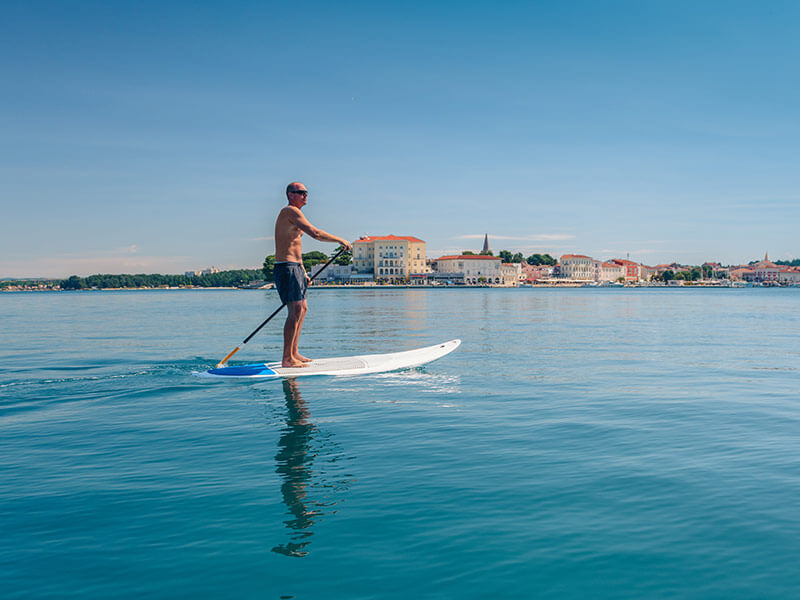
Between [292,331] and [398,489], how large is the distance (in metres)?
7.26

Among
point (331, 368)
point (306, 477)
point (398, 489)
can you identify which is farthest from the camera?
point (331, 368)

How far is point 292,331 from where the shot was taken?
12953mm

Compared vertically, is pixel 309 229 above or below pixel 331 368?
above

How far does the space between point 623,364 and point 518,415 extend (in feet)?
28.0

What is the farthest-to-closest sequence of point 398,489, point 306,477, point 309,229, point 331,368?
point 331,368, point 309,229, point 306,477, point 398,489

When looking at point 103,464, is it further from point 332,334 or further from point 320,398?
point 332,334

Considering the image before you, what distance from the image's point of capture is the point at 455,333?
2939 centimetres

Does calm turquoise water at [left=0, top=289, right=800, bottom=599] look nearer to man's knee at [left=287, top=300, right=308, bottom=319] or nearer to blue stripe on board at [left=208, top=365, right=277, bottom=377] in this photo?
blue stripe on board at [left=208, top=365, right=277, bottom=377]

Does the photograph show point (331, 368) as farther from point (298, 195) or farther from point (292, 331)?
point (298, 195)

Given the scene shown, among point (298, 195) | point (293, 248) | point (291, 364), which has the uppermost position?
point (298, 195)

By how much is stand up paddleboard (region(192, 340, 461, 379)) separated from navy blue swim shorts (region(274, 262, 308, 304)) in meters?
1.70

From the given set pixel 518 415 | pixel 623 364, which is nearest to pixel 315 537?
pixel 518 415

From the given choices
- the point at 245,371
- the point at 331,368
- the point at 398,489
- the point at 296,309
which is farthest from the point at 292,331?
the point at 398,489

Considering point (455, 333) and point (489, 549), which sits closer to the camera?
point (489, 549)
